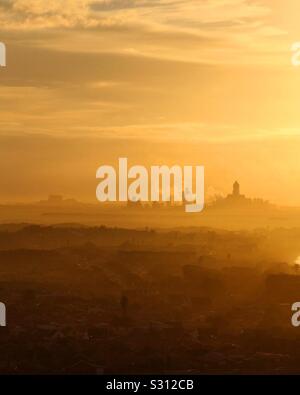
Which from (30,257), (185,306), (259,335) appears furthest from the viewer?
(30,257)

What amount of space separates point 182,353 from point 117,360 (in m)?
4.61

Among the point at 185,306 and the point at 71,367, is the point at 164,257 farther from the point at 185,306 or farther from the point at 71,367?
the point at 71,367

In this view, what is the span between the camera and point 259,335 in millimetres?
59250

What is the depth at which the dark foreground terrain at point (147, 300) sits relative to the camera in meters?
50.8

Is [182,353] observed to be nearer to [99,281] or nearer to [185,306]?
[185,306]

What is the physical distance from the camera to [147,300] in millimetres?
76500

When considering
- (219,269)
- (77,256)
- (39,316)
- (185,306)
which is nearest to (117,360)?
(39,316)

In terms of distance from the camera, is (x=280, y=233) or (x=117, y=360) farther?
(x=280, y=233)

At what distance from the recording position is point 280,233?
305ft

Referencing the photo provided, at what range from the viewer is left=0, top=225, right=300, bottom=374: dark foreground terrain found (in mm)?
50781

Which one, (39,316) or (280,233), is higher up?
(280,233)
